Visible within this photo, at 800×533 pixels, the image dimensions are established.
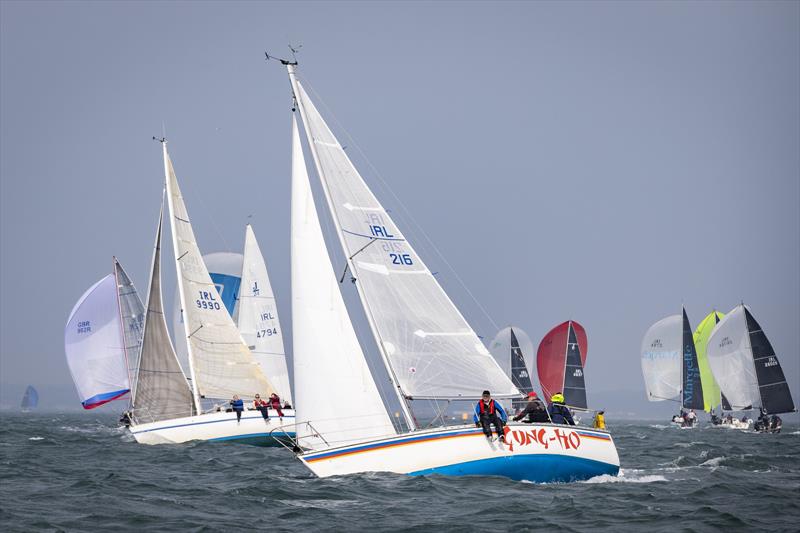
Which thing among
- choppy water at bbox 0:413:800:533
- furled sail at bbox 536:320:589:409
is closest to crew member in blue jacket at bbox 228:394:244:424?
choppy water at bbox 0:413:800:533

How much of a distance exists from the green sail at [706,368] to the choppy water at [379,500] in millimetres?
48674

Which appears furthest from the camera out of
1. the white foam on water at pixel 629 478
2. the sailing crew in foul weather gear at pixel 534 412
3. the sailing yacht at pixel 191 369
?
the sailing yacht at pixel 191 369

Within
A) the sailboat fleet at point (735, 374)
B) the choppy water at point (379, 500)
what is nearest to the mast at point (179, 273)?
the choppy water at point (379, 500)

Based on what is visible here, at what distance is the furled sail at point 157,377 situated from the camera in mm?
32125

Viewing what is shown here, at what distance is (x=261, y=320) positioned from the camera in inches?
1588

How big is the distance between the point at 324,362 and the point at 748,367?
141 feet

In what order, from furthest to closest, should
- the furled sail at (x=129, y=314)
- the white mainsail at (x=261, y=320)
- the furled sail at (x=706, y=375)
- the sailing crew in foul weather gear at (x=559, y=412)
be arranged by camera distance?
the furled sail at (x=706, y=375), the furled sail at (x=129, y=314), the white mainsail at (x=261, y=320), the sailing crew in foul weather gear at (x=559, y=412)

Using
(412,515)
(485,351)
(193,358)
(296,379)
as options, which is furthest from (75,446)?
(412,515)

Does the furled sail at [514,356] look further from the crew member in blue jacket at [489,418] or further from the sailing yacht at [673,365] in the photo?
the crew member in blue jacket at [489,418]

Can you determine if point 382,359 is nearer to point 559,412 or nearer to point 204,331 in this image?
point 559,412

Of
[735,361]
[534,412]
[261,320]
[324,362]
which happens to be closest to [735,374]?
[735,361]

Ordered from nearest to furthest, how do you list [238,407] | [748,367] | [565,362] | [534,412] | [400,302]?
[534,412]
[400,302]
[238,407]
[565,362]
[748,367]

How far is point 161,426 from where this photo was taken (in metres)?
31.2

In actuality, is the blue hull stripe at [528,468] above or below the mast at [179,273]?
below
